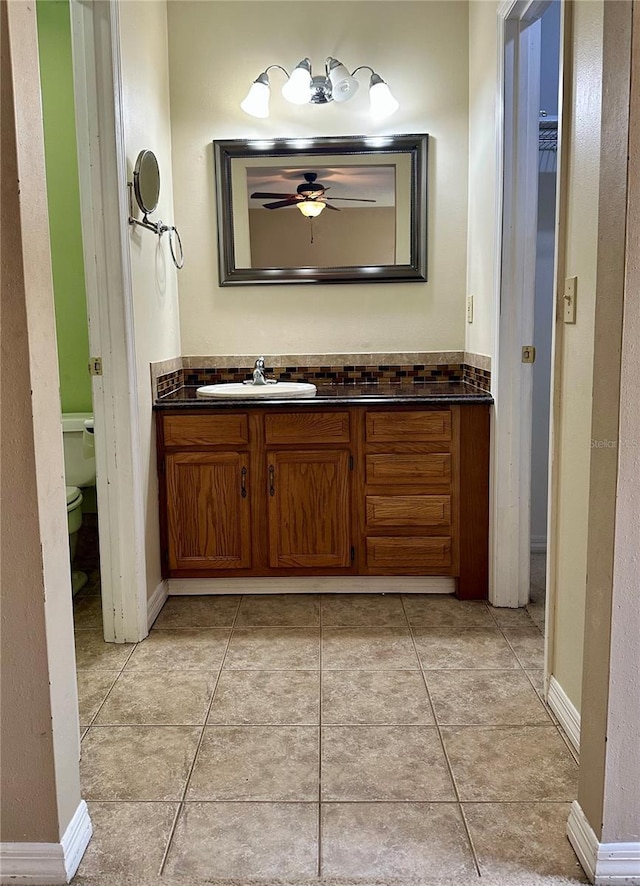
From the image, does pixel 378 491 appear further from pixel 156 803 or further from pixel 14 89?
pixel 14 89

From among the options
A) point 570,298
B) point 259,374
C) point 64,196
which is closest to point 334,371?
point 259,374

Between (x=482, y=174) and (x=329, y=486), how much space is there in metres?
1.40

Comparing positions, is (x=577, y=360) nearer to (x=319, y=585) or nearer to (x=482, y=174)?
(x=482, y=174)

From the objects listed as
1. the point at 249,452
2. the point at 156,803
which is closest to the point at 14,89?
the point at 156,803

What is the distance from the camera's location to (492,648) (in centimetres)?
246

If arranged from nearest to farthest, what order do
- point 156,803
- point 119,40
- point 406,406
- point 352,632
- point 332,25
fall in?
point 156,803 → point 119,40 → point 352,632 → point 406,406 → point 332,25

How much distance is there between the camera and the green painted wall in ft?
10.1

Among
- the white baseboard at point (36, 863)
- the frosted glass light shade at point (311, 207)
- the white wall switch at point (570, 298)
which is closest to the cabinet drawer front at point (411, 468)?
the white wall switch at point (570, 298)

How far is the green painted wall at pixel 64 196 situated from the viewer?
3092mm

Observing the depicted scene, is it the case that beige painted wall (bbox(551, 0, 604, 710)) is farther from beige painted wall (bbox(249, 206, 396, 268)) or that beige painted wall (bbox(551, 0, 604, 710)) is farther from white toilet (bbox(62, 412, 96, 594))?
white toilet (bbox(62, 412, 96, 594))

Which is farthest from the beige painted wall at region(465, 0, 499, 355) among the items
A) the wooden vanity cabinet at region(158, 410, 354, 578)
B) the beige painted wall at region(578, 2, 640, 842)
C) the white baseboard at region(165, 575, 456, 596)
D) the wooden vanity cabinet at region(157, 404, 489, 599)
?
the beige painted wall at region(578, 2, 640, 842)

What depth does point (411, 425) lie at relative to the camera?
9.27ft

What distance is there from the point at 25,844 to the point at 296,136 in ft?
9.23

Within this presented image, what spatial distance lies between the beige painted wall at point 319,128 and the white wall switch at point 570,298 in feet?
4.67
